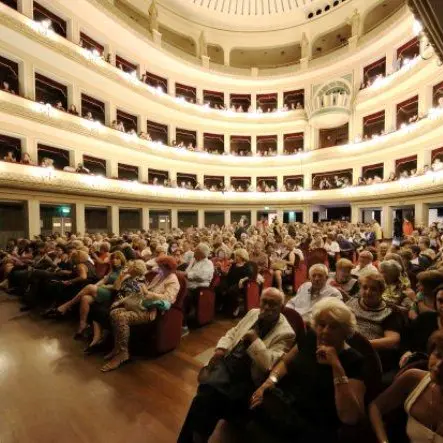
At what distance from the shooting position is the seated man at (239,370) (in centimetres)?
157

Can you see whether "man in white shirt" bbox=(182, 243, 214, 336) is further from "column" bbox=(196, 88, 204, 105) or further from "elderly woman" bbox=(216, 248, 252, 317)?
Result: "column" bbox=(196, 88, 204, 105)

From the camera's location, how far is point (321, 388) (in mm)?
1360

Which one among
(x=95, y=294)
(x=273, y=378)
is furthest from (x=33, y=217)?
(x=273, y=378)

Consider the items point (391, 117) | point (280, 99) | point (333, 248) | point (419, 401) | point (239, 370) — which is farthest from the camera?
point (280, 99)

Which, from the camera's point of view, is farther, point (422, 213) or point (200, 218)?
point (200, 218)

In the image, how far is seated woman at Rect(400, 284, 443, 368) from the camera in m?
1.66

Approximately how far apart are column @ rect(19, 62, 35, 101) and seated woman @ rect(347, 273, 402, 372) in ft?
40.0

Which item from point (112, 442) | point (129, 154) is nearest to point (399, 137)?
point (129, 154)

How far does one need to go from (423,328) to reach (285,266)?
318 centimetres

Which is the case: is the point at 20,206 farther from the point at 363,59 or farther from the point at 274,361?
the point at 363,59

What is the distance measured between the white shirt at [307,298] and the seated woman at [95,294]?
215 centimetres

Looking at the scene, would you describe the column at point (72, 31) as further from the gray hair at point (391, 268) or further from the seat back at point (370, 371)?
the seat back at point (370, 371)

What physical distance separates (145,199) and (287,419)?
525 inches

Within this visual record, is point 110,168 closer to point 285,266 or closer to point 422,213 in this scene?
point 285,266
